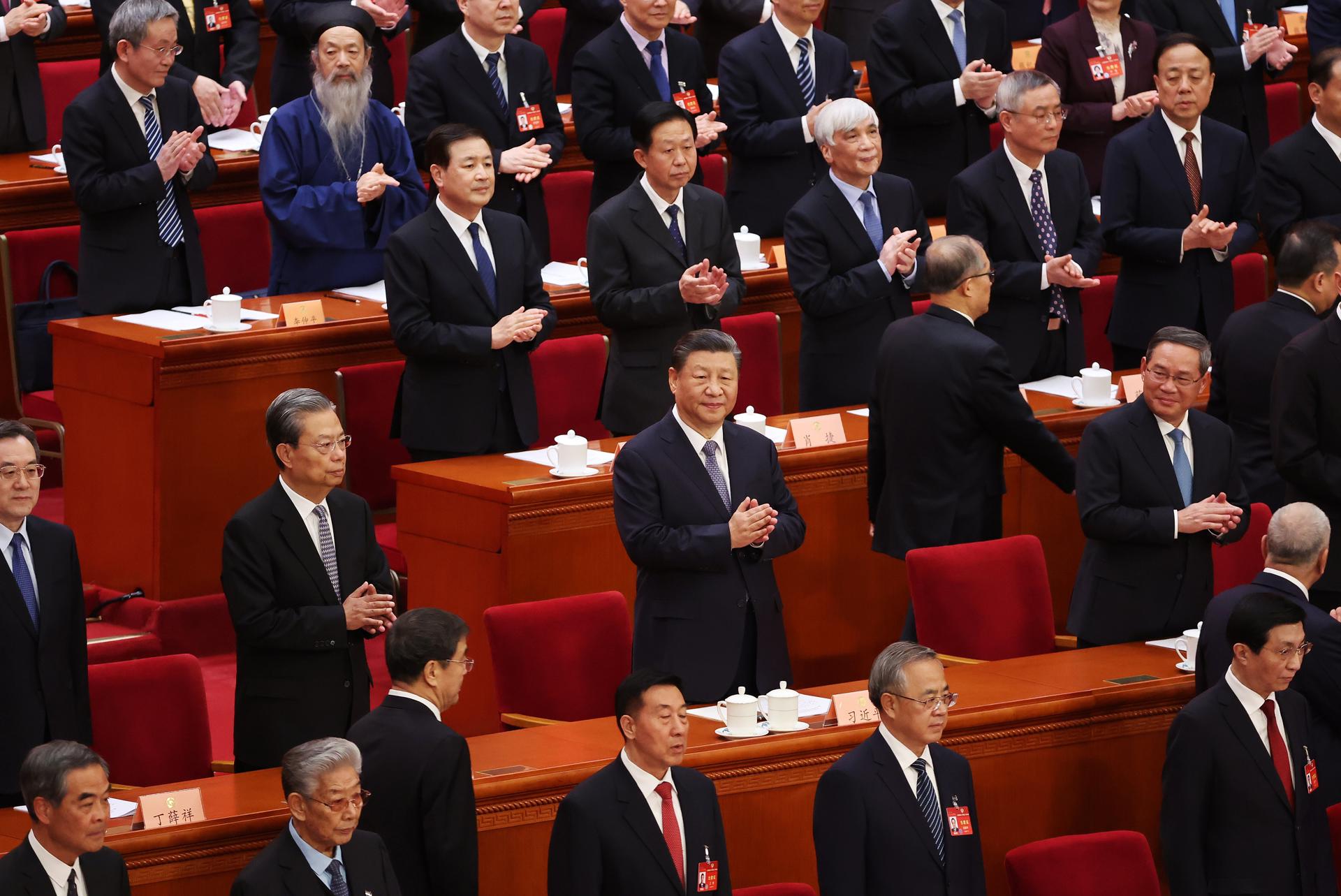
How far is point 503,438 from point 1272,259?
3.40 meters

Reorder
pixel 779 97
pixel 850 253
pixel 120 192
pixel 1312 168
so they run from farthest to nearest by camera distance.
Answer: pixel 779 97
pixel 1312 168
pixel 120 192
pixel 850 253

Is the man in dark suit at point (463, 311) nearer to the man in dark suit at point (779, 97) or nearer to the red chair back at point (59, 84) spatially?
the man in dark suit at point (779, 97)

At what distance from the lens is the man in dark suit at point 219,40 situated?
7746mm

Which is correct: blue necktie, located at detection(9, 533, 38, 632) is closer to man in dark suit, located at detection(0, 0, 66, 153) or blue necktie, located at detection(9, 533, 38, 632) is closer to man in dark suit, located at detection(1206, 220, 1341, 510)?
man in dark suit, located at detection(1206, 220, 1341, 510)

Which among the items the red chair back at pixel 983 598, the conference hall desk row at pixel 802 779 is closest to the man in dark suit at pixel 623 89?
the red chair back at pixel 983 598

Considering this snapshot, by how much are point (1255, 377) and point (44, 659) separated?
3.29 meters

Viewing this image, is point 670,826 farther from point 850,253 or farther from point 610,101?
point 610,101

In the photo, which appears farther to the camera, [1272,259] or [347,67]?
[1272,259]

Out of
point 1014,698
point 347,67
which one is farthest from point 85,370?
point 1014,698

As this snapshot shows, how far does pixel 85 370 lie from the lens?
654cm

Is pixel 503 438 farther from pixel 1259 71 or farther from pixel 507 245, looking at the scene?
pixel 1259 71

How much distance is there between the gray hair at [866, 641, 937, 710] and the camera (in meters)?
4.50

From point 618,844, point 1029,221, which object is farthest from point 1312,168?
point 618,844

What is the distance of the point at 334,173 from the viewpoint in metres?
6.85
